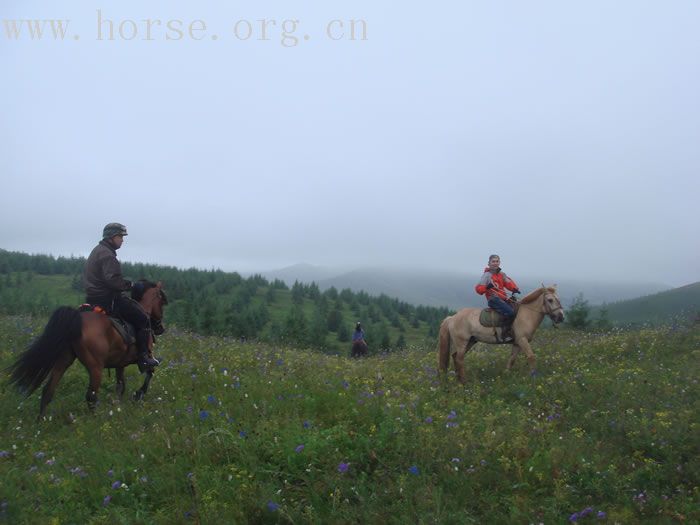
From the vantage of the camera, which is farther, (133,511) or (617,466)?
(617,466)

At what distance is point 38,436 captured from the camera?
304 inches

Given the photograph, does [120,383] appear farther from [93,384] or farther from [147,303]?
[147,303]

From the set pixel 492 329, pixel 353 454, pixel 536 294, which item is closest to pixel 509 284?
pixel 536 294

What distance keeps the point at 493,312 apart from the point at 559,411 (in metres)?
4.04

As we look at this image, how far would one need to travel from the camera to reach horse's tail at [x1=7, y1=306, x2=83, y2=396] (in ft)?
27.0

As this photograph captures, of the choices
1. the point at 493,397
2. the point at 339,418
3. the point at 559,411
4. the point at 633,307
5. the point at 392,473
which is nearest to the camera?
the point at 392,473

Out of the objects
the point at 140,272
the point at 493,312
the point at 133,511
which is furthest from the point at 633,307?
the point at 133,511

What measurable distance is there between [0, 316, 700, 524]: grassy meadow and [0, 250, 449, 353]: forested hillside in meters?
54.1

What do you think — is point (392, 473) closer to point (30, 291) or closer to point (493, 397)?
point (493, 397)

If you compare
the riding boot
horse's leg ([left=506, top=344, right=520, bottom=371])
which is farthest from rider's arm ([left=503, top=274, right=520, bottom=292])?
the riding boot

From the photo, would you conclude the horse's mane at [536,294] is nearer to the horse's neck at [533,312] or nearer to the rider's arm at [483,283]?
the horse's neck at [533,312]

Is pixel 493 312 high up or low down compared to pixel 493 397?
up

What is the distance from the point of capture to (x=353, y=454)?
594 cm

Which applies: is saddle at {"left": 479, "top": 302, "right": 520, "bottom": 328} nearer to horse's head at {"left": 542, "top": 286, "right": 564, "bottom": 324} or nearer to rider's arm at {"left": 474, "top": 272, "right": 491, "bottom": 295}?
rider's arm at {"left": 474, "top": 272, "right": 491, "bottom": 295}
